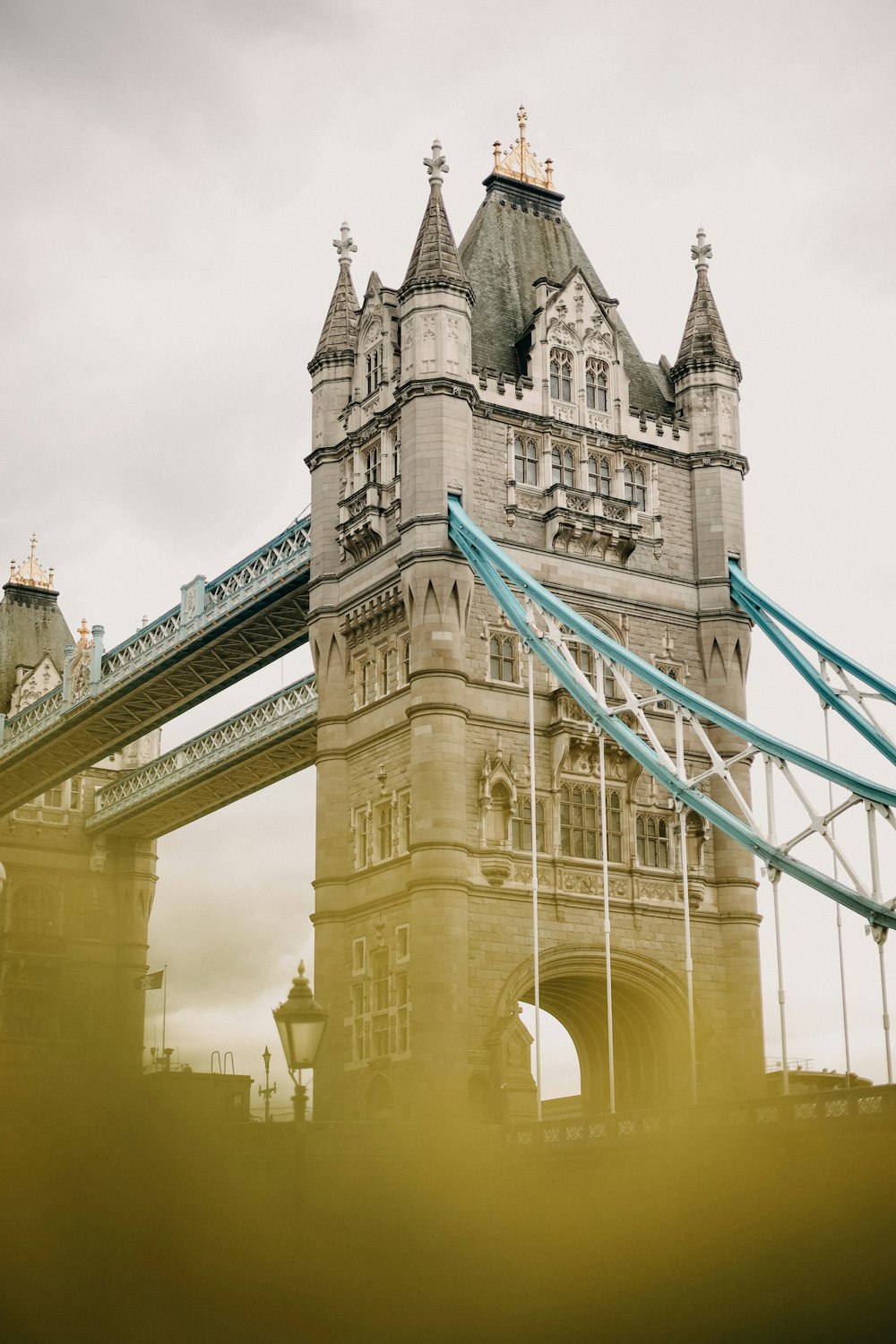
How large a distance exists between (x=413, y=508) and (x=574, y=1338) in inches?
824

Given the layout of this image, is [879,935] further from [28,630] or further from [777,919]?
[28,630]

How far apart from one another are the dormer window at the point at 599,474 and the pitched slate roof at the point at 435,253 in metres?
5.65

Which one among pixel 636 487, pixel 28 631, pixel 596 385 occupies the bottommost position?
pixel 636 487

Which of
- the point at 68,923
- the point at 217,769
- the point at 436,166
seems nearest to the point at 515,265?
the point at 436,166

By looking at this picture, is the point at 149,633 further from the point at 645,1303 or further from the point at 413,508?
the point at 645,1303

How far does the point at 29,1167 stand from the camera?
113 ft

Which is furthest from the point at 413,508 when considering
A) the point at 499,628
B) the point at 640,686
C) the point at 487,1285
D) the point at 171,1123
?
the point at 487,1285

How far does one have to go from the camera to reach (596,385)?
47750mm

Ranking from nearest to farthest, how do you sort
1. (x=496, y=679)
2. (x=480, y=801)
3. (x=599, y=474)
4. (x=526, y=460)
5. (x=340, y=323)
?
1. (x=480, y=801)
2. (x=496, y=679)
3. (x=526, y=460)
4. (x=599, y=474)
5. (x=340, y=323)

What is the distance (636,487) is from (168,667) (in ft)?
59.2

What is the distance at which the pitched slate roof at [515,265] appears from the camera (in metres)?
47.5

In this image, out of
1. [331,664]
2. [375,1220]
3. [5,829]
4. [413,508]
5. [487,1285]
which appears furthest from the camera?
[5,829]

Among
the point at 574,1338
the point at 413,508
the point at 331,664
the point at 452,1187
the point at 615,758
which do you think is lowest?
the point at 574,1338

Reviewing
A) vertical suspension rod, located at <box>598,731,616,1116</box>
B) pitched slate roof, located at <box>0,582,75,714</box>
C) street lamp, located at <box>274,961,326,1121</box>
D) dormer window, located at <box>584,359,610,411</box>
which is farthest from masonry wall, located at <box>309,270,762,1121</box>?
pitched slate roof, located at <box>0,582,75,714</box>
